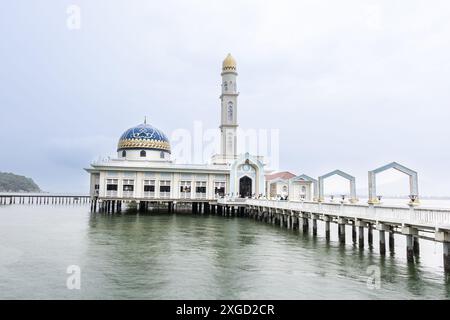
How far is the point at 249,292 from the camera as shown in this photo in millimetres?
11242

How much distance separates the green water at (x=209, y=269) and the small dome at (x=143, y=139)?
3015 centimetres

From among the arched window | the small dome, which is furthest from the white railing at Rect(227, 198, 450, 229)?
the small dome

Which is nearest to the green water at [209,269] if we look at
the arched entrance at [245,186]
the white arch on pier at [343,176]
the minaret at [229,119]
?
the white arch on pier at [343,176]

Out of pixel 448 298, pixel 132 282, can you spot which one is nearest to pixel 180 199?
pixel 132 282

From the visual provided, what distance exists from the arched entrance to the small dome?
13.7 m

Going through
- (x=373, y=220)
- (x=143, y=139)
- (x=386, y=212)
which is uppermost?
(x=143, y=139)

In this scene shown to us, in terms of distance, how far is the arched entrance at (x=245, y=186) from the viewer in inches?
1844

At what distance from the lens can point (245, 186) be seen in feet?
154

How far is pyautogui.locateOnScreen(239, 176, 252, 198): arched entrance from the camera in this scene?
1844 inches

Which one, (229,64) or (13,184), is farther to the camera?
(13,184)

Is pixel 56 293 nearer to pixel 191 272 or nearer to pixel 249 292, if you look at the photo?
pixel 191 272

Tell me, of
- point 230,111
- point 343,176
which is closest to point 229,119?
point 230,111

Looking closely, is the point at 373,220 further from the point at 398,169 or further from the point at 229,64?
the point at 229,64

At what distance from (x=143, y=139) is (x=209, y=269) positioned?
40.5 m
